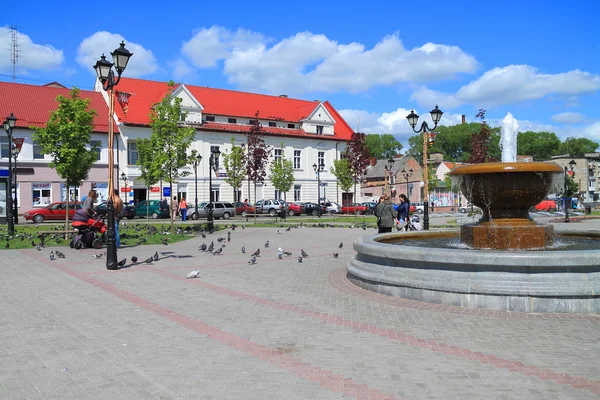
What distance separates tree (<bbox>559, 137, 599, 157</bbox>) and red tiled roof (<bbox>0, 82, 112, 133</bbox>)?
11044 centimetres

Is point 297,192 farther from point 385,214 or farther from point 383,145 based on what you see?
point 383,145

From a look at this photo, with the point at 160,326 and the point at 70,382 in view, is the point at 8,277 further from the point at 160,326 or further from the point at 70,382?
the point at 70,382

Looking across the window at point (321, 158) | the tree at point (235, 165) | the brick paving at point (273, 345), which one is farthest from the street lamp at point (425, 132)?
the window at point (321, 158)

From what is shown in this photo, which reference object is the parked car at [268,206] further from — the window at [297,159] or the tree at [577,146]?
the tree at [577,146]

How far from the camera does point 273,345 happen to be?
5855 mm

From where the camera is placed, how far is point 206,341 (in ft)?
19.8

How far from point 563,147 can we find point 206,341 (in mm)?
133125

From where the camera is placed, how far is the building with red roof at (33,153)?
41.7m

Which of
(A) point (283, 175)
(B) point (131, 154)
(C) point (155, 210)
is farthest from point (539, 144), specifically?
(C) point (155, 210)

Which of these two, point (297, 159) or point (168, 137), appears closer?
point (168, 137)

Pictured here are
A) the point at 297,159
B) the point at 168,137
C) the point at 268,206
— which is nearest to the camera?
the point at 168,137

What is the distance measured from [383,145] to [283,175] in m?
78.8

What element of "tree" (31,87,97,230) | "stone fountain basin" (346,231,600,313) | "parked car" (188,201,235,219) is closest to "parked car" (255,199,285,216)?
"parked car" (188,201,235,219)

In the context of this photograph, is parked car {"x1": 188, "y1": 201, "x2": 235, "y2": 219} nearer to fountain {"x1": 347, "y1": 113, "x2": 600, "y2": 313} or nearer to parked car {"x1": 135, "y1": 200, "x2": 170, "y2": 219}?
parked car {"x1": 135, "y1": 200, "x2": 170, "y2": 219}
